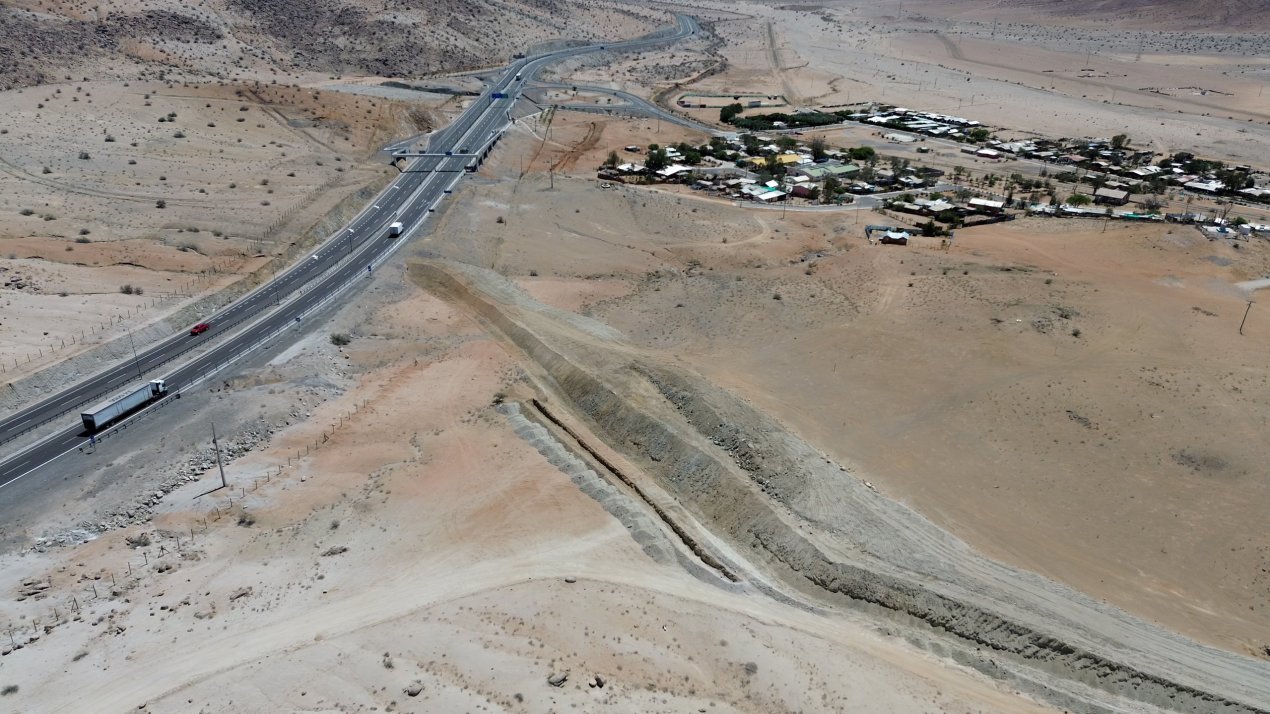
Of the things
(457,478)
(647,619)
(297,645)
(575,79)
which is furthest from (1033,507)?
(575,79)

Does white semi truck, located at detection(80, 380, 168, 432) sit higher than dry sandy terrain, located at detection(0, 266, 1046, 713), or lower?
higher

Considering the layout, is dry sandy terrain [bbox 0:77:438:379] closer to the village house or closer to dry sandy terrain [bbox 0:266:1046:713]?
dry sandy terrain [bbox 0:266:1046:713]

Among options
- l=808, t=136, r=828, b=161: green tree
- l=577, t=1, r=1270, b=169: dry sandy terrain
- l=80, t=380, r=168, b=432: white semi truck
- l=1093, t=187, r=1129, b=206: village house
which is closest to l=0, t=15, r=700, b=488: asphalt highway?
l=80, t=380, r=168, b=432: white semi truck

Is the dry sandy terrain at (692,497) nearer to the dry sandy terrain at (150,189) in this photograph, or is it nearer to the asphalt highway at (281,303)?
the dry sandy terrain at (150,189)

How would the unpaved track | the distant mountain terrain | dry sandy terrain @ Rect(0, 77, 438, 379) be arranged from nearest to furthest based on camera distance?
the unpaved track
dry sandy terrain @ Rect(0, 77, 438, 379)
the distant mountain terrain

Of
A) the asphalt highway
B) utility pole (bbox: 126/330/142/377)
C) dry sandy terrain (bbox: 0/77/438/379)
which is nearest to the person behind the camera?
the asphalt highway

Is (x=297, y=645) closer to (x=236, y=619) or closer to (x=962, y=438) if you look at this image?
(x=236, y=619)

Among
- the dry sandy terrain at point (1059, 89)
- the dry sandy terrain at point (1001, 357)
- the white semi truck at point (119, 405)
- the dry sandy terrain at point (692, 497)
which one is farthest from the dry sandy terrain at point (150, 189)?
the dry sandy terrain at point (1059, 89)
